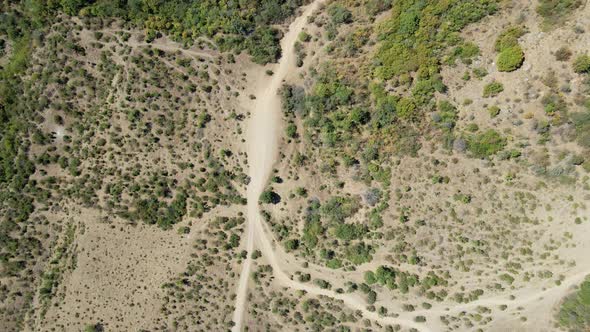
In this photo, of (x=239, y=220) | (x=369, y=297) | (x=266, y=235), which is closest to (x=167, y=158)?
(x=239, y=220)

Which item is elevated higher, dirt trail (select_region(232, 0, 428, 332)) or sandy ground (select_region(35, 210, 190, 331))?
dirt trail (select_region(232, 0, 428, 332))

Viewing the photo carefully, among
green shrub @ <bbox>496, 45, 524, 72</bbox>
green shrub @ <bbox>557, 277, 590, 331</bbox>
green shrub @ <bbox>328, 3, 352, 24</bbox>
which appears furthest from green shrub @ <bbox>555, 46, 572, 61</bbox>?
green shrub @ <bbox>557, 277, 590, 331</bbox>

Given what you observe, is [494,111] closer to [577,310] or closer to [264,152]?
[577,310]

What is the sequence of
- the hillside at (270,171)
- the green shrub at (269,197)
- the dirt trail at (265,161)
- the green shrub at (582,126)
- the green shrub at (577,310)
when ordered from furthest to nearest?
the dirt trail at (265,161), the green shrub at (269,197), the hillside at (270,171), the green shrub at (577,310), the green shrub at (582,126)

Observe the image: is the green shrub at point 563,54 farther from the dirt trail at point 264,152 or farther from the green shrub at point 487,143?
the dirt trail at point 264,152

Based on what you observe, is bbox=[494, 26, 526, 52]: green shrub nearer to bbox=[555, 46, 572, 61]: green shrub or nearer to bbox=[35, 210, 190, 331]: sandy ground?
bbox=[555, 46, 572, 61]: green shrub

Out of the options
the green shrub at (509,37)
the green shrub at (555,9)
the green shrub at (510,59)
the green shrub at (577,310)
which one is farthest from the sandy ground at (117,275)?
the green shrub at (555,9)

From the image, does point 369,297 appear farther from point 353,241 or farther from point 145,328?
point 145,328
